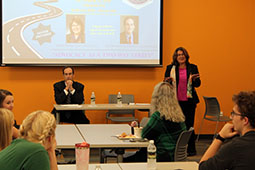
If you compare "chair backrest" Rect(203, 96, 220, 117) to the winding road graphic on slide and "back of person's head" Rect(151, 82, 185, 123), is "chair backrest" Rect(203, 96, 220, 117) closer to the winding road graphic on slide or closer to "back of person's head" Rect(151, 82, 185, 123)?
the winding road graphic on slide

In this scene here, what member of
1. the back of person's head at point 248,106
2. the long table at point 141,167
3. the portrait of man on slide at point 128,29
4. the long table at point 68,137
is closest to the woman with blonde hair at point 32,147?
the long table at point 141,167

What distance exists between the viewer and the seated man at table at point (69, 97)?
658cm

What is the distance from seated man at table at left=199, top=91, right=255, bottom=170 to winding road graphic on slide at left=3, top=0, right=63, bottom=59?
5.40m

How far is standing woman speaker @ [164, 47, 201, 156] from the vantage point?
20.7 ft

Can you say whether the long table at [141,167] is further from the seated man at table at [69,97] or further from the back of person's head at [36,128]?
the seated man at table at [69,97]

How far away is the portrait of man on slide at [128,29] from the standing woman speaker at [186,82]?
137 centimetres

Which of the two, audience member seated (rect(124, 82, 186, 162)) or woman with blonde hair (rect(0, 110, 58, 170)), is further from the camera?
audience member seated (rect(124, 82, 186, 162))

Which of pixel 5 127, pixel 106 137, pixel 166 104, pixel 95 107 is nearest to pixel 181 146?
pixel 166 104

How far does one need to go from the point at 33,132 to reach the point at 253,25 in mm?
6557

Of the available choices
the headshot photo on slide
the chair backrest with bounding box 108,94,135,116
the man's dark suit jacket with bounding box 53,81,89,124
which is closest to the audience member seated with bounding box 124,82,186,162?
the man's dark suit jacket with bounding box 53,81,89,124

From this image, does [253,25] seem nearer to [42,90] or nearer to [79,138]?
[42,90]

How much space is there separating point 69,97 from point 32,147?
14.8 feet

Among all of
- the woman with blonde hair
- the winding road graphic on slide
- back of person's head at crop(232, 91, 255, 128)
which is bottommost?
the woman with blonde hair

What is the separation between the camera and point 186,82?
635cm
